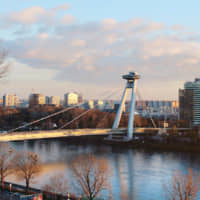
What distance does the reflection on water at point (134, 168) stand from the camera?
20.8ft

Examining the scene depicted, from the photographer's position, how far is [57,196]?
5.25 metres

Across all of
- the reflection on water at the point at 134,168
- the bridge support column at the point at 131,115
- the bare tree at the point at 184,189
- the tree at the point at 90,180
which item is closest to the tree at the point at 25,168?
the reflection on water at the point at 134,168

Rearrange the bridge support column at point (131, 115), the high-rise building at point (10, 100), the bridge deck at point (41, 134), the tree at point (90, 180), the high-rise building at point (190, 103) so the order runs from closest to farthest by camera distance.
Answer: the tree at point (90, 180), the bridge deck at point (41, 134), the bridge support column at point (131, 115), the high-rise building at point (190, 103), the high-rise building at point (10, 100)

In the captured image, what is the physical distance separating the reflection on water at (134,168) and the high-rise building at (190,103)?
12171 mm

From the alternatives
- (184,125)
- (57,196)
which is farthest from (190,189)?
(184,125)

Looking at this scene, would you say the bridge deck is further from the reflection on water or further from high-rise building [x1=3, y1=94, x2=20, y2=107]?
high-rise building [x1=3, y1=94, x2=20, y2=107]

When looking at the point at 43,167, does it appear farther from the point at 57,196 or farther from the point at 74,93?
the point at 74,93

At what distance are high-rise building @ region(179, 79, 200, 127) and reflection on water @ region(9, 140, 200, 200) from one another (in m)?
12.2

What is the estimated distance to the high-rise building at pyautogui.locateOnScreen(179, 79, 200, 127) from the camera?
23.1 m

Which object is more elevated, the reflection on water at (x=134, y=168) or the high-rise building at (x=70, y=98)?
the high-rise building at (x=70, y=98)

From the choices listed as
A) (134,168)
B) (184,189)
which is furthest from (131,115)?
(184,189)

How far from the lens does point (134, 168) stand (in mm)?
8578

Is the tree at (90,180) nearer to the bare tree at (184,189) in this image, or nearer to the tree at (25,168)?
the tree at (25,168)

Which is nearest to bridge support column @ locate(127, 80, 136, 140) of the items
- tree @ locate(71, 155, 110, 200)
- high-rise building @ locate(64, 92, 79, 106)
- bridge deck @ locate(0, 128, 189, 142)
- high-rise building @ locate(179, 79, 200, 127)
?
bridge deck @ locate(0, 128, 189, 142)
